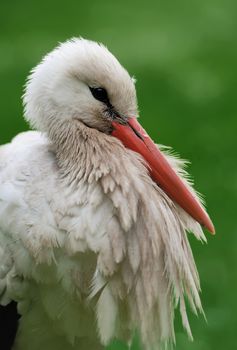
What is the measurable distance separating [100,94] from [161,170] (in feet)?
1.00

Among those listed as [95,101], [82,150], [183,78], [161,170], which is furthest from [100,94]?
[183,78]

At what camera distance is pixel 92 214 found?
341cm

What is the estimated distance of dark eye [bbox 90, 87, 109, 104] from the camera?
11.5 ft

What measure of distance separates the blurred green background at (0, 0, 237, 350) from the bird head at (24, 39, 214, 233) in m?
1.24

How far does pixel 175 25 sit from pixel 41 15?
100cm

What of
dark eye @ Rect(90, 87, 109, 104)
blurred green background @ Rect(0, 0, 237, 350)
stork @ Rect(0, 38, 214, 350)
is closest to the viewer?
stork @ Rect(0, 38, 214, 350)

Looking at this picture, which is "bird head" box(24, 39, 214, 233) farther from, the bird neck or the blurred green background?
the blurred green background

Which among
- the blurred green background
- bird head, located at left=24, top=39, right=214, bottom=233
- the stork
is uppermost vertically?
bird head, located at left=24, top=39, right=214, bottom=233

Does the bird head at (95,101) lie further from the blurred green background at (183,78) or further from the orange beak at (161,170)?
the blurred green background at (183,78)

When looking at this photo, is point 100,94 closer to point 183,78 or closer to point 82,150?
point 82,150

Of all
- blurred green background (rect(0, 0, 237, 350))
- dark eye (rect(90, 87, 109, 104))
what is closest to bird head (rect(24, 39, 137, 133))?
dark eye (rect(90, 87, 109, 104))

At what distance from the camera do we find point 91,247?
341 cm

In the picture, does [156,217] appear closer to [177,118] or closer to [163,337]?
[163,337]

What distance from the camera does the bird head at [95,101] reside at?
11.4ft
